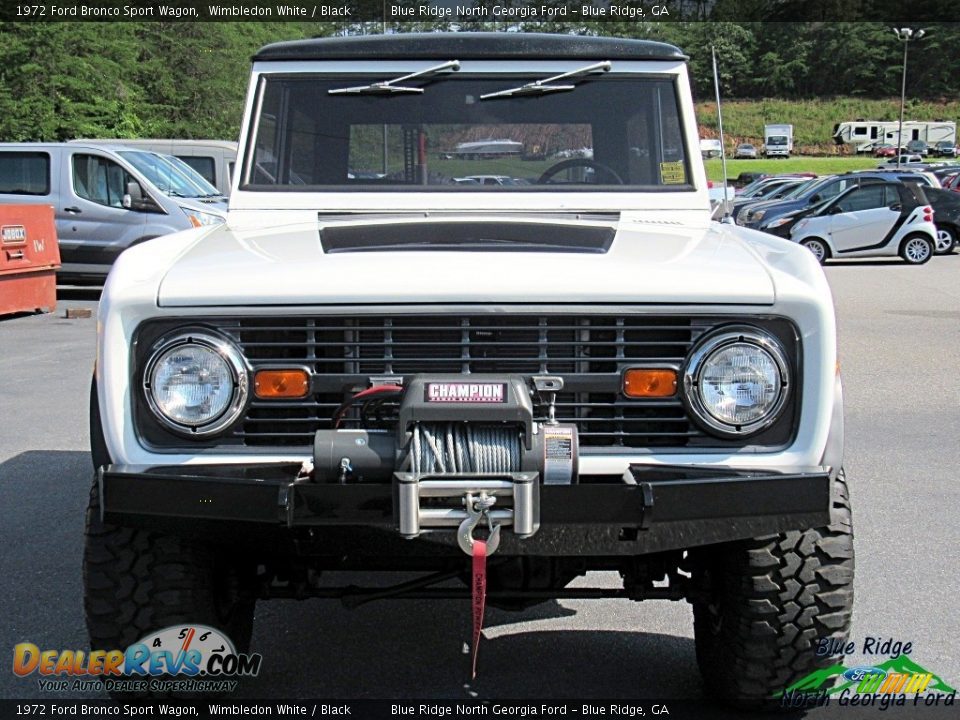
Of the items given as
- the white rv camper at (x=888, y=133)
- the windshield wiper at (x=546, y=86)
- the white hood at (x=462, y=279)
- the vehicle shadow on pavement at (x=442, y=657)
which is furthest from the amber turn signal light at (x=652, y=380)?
the white rv camper at (x=888, y=133)

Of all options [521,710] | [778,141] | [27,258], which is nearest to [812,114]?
[778,141]

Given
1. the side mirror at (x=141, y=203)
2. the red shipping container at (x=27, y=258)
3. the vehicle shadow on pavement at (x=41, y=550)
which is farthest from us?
the side mirror at (x=141, y=203)

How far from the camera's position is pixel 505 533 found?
2875 millimetres

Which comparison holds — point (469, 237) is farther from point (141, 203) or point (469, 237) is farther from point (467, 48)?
point (141, 203)

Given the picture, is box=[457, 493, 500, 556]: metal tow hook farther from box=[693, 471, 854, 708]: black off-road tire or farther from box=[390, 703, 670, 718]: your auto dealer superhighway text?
box=[390, 703, 670, 718]: your auto dealer superhighway text

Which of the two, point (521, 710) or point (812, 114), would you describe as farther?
point (812, 114)

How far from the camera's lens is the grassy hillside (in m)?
95.2

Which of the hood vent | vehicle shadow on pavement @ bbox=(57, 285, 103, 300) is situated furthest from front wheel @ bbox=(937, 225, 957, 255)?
the hood vent

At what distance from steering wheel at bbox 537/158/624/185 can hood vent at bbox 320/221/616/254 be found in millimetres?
597

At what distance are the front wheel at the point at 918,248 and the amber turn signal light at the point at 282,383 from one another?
1988 centimetres

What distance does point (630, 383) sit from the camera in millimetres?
3152

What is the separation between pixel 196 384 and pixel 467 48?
1.99 metres

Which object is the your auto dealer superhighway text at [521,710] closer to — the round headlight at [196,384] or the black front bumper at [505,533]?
the black front bumper at [505,533]

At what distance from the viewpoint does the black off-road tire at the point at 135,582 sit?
3309 millimetres
